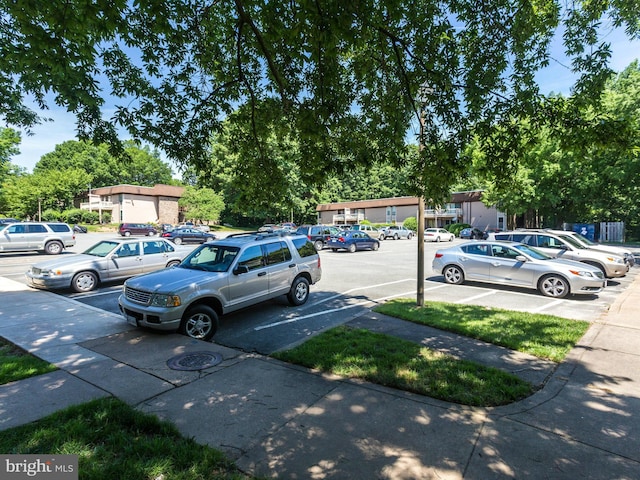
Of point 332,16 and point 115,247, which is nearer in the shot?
point 332,16

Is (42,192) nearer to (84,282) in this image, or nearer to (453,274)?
(84,282)

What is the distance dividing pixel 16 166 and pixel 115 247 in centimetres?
6704

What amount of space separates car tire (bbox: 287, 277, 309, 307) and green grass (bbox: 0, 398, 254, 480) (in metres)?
5.07

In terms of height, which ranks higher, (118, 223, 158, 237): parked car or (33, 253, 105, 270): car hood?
(118, 223, 158, 237): parked car

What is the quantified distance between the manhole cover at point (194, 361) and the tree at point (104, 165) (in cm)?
7306

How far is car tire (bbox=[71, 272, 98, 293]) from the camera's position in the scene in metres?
9.81

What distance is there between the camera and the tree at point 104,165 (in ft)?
221

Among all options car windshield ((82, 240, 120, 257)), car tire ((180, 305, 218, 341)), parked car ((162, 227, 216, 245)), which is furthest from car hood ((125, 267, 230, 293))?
parked car ((162, 227, 216, 245))

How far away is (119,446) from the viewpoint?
294cm

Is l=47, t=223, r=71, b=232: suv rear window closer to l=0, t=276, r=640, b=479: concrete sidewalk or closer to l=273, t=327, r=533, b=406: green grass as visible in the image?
l=0, t=276, r=640, b=479: concrete sidewalk

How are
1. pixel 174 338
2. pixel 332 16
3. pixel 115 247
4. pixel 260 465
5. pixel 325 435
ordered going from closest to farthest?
pixel 260 465 < pixel 325 435 < pixel 332 16 < pixel 174 338 < pixel 115 247

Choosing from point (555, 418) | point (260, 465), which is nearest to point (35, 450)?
point (260, 465)

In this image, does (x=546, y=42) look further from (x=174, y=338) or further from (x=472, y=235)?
(x=472, y=235)

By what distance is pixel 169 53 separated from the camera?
647 cm
